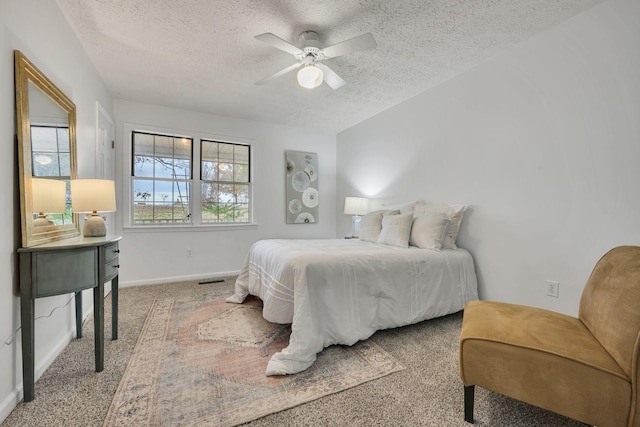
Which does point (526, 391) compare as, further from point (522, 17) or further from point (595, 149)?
point (522, 17)

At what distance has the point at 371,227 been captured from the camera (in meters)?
3.29

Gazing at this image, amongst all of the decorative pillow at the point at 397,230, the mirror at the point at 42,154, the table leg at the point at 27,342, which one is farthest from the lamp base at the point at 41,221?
the decorative pillow at the point at 397,230

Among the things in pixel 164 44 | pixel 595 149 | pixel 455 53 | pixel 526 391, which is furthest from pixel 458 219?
pixel 164 44

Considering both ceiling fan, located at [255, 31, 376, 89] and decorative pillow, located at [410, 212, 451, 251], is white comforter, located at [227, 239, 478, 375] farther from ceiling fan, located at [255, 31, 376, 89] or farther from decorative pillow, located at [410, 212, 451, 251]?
ceiling fan, located at [255, 31, 376, 89]

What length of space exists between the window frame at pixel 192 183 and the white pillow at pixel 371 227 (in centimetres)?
198

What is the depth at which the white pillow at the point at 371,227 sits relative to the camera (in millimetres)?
3233

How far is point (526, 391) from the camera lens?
47.1 inches

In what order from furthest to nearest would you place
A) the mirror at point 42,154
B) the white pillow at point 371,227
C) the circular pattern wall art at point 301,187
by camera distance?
1. the circular pattern wall art at point 301,187
2. the white pillow at point 371,227
3. the mirror at point 42,154

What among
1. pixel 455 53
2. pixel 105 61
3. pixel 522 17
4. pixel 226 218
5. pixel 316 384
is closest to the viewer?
pixel 316 384

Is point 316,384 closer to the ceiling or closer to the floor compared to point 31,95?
closer to the floor

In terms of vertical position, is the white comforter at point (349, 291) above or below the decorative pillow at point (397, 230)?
below

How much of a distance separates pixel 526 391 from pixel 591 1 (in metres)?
2.62

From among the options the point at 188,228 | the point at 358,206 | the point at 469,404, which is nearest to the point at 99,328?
the point at 469,404

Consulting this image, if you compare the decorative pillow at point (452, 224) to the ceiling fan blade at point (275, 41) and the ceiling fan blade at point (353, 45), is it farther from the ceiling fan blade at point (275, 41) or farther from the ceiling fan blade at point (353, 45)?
the ceiling fan blade at point (275, 41)
